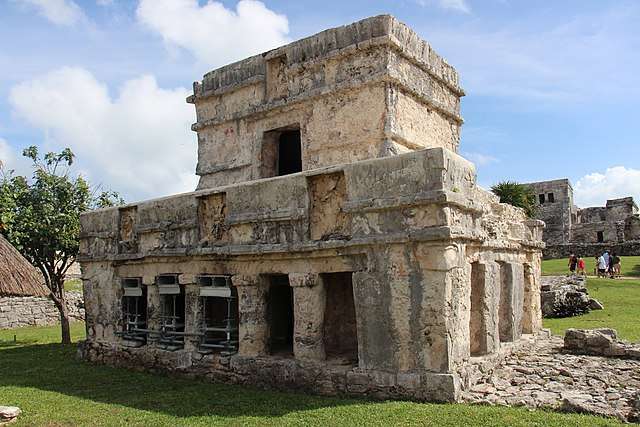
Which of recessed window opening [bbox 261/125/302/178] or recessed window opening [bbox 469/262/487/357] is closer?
recessed window opening [bbox 469/262/487/357]

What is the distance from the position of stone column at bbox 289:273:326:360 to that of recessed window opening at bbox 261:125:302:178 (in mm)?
3703

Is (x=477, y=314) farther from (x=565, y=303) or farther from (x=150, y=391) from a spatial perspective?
(x=565, y=303)

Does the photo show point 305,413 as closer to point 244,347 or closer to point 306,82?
point 244,347

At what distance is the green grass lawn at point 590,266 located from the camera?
23.4 meters

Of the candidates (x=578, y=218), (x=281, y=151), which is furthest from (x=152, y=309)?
(x=578, y=218)

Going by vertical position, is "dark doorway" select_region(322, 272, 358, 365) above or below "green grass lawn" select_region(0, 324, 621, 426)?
above

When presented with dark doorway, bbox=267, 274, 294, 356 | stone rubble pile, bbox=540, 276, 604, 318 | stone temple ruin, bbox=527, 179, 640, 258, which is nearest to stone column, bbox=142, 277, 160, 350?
dark doorway, bbox=267, 274, 294, 356

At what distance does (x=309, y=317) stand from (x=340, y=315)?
149 centimetres

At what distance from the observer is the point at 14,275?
378 inches

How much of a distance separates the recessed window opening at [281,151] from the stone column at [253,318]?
3.05 metres

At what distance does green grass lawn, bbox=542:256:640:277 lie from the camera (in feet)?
76.7

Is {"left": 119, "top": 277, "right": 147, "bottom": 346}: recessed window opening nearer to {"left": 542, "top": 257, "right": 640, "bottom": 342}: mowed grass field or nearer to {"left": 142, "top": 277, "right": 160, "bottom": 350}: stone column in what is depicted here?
{"left": 142, "top": 277, "right": 160, "bottom": 350}: stone column

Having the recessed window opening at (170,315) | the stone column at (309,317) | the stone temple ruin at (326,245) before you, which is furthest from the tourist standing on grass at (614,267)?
the recessed window opening at (170,315)

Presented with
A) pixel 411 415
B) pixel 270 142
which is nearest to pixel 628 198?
pixel 270 142
